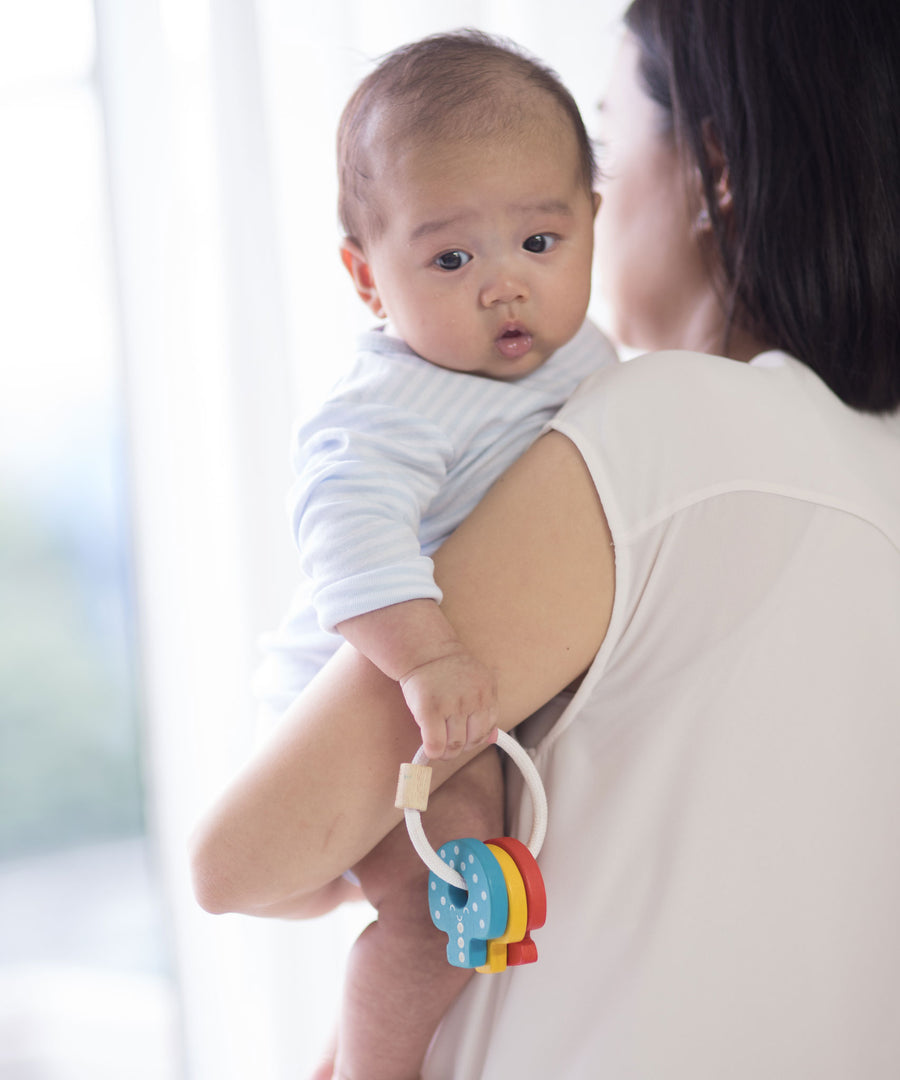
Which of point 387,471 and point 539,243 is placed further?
point 539,243

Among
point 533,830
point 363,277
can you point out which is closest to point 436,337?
point 363,277

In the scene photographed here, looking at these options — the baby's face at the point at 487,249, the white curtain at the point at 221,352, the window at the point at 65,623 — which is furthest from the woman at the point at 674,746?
the window at the point at 65,623

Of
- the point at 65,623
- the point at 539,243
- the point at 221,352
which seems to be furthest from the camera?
the point at 65,623

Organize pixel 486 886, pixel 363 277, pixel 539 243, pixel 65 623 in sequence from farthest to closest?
1. pixel 65 623
2. pixel 363 277
3. pixel 539 243
4. pixel 486 886

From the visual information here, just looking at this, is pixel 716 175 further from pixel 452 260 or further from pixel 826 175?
pixel 452 260

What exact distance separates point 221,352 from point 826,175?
0.89m

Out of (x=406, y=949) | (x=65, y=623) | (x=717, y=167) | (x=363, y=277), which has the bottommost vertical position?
(x=65, y=623)

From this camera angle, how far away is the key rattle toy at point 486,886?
0.73 meters

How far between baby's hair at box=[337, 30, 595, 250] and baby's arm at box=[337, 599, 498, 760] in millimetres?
394

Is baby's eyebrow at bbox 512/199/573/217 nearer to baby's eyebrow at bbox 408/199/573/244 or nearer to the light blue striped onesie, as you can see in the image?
baby's eyebrow at bbox 408/199/573/244

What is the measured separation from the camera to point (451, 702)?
731 mm

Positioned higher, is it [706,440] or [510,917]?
[706,440]

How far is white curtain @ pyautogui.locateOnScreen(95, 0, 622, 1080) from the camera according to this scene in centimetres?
147

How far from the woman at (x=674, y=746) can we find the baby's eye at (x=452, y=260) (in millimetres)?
166
